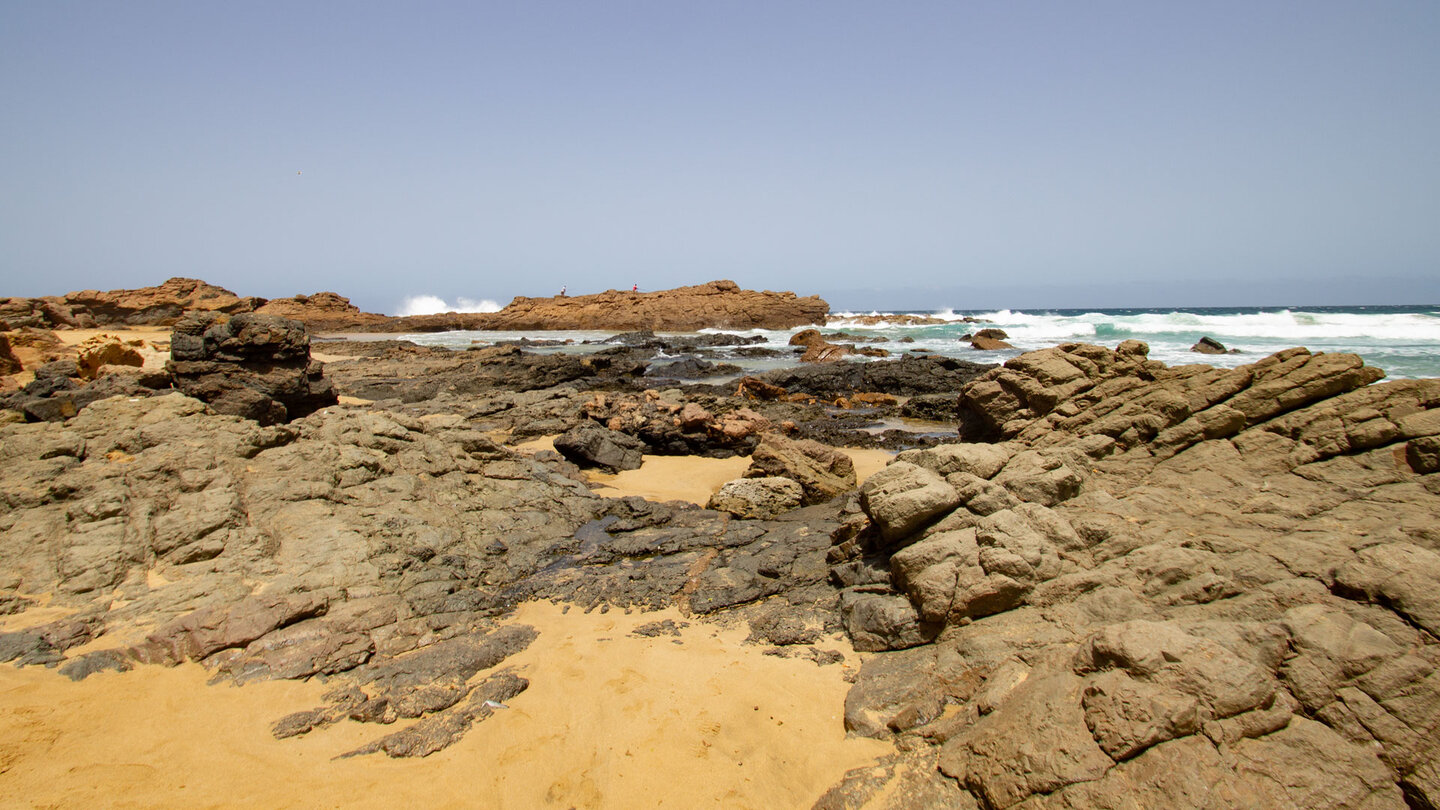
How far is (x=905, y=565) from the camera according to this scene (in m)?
4.31

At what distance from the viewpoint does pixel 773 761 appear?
331 cm

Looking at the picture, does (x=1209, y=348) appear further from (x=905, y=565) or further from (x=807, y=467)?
(x=905, y=565)

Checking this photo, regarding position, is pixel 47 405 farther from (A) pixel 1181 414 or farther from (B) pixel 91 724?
(A) pixel 1181 414

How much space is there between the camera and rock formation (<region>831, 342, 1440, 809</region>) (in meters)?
2.50

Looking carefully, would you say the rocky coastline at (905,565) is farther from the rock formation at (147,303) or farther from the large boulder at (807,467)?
the rock formation at (147,303)

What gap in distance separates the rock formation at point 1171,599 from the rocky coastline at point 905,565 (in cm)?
2

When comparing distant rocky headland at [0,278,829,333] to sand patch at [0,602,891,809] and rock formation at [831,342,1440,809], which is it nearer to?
rock formation at [831,342,1440,809]

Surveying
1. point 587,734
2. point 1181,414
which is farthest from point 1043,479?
point 587,734

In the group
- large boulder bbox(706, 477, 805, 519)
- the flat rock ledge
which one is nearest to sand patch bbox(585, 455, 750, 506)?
large boulder bbox(706, 477, 805, 519)

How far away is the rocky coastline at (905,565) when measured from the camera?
2.64 metres

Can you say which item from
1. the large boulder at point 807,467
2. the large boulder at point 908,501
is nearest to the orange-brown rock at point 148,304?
the large boulder at point 807,467

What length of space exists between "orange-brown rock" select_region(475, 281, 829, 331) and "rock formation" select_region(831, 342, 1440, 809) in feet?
133

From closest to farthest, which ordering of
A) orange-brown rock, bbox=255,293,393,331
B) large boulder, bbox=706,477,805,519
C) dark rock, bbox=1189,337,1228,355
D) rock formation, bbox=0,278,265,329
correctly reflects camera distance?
large boulder, bbox=706,477,805,519 → dark rock, bbox=1189,337,1228,355 → rock formation, bbox=0,278,265,329 → orange-brown rock, bbox=255,293,393,331

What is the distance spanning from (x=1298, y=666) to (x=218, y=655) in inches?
227
